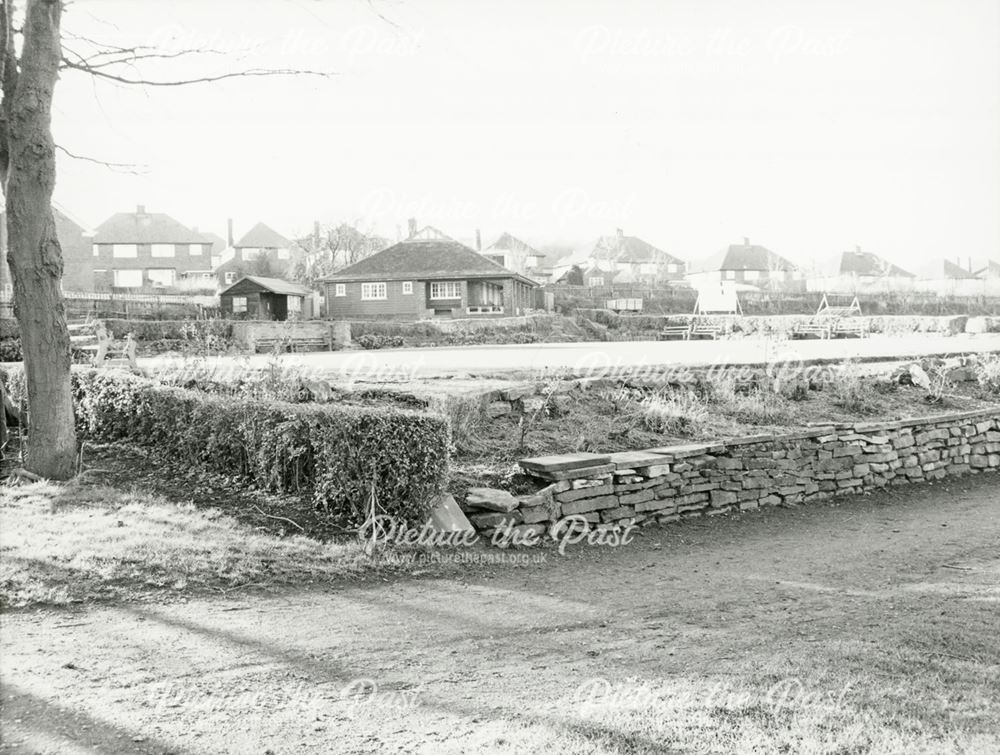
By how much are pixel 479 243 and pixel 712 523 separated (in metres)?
78.6

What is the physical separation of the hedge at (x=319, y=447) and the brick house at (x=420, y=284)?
3434cm

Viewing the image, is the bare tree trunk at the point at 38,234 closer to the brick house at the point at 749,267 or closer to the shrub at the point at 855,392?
the shrub at the point at 855,392

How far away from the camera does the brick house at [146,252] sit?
220 feet

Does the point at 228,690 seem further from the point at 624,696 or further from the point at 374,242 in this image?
the point at 374,242

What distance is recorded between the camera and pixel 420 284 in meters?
44.1

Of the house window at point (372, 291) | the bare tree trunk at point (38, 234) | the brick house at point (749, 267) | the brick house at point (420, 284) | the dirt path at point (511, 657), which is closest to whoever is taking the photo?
the dirt path at point (511, 657)

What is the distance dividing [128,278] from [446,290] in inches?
1478

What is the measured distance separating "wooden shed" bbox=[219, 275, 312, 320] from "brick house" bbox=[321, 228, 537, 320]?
2406 mm

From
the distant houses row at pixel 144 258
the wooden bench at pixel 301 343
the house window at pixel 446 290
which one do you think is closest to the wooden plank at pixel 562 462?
the wooden bench at pixel 301 343

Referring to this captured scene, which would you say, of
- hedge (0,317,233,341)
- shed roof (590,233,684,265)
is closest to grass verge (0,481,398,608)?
hedge (0,317,233,341)

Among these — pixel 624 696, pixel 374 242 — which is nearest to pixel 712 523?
pixel 624 696

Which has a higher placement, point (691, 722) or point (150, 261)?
point (150, 261)

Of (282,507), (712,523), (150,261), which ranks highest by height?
(150,261)

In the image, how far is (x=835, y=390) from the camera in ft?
40.6
